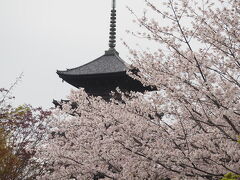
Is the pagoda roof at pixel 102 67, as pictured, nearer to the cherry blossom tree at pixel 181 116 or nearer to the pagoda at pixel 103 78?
the pagoda at pixel 103 78

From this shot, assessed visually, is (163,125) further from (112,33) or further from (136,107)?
(112,33)

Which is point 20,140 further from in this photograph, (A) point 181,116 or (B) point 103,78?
(A) point 181,116

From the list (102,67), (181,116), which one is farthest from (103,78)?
(181,116)

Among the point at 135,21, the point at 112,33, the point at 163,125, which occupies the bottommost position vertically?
the point at 163,125

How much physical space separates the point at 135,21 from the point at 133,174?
264cm

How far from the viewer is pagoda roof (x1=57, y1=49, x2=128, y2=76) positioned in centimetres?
1181

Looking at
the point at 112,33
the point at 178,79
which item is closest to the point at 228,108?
the point at 178,79

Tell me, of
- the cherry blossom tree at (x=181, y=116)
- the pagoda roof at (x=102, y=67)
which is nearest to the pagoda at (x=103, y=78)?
the pagoda roof at (x=102, y=67)

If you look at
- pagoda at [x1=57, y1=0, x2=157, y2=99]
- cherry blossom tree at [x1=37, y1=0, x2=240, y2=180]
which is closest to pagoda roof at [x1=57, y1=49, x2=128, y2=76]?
pagoda at [x1=57, y1=0, x2=157, y2=99]

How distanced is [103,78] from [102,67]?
68 centimetres

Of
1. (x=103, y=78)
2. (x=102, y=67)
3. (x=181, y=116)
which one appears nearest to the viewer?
(x=181, y=116)

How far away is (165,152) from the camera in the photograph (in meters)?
4.54

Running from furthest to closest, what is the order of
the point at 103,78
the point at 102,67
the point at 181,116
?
1. the point at 102,67
2. the point at 103,78
3. the point at 181,116

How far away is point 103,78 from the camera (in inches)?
466
